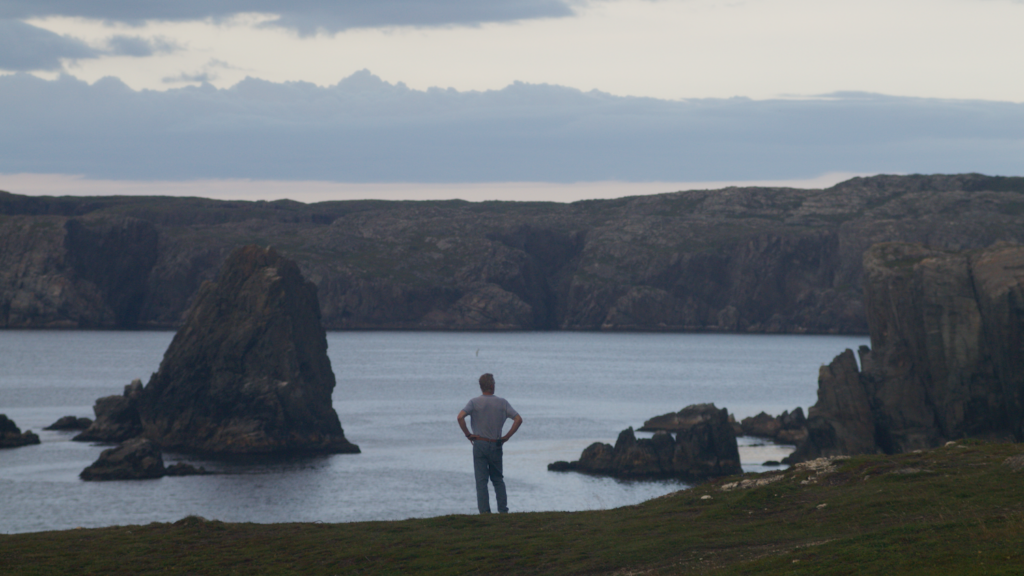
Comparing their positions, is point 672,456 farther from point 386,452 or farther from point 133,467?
point 133,467

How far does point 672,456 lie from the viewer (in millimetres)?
73875

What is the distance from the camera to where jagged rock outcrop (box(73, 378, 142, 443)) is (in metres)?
88.8

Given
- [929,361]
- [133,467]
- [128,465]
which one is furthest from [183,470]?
[929,361]

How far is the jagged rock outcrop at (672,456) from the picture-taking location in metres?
72.5

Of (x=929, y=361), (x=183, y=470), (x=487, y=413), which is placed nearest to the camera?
(x=487, y=413)

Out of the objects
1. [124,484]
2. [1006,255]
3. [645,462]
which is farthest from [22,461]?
[1006,255]

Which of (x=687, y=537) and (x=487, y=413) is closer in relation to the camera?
(x=687, y=537)

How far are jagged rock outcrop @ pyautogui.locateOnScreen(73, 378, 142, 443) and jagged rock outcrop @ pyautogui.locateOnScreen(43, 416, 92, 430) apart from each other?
210 inches

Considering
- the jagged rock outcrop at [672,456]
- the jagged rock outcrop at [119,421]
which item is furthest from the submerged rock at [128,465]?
the jagged rock outcrop at [672,456]

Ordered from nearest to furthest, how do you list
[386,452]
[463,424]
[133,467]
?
[463,424] < [133,467] < [386,452]

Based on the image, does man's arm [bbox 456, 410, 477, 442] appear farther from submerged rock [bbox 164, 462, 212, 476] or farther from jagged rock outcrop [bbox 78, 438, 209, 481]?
submerged rock [bbox 164, 462, 212, 476]

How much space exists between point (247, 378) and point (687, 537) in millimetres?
72900

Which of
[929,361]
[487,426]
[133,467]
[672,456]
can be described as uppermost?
[487,426]

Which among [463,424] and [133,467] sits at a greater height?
[463,424]
